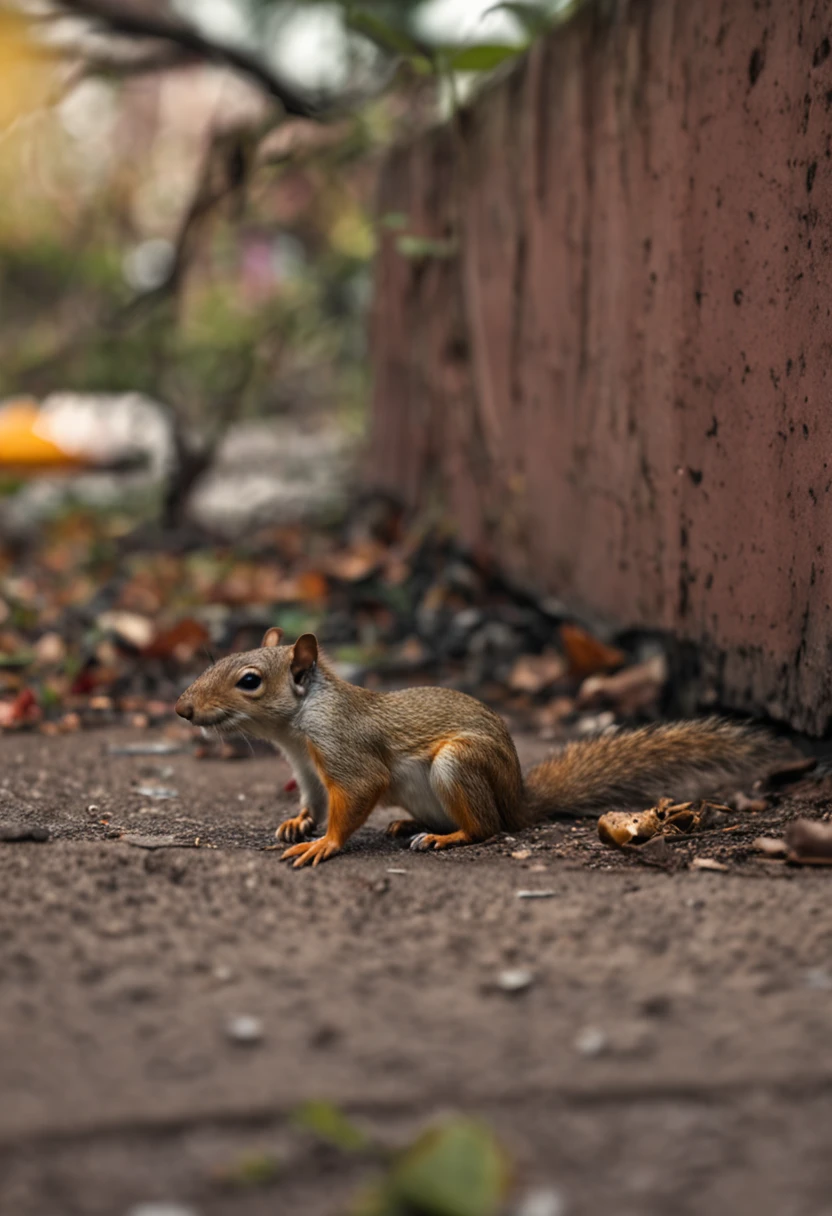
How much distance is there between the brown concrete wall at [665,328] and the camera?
3234mm

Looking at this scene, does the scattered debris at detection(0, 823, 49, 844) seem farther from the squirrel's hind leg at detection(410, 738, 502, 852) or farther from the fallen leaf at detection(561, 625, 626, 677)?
the fallen leaf at detection(561, 625, 626, 677)

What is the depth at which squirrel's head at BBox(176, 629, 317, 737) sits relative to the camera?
3193mm

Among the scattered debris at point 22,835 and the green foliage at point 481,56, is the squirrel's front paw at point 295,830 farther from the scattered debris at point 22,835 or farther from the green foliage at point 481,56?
the green foliage at point 481,56

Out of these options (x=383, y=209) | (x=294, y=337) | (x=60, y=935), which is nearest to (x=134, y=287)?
(x=294, y=337)

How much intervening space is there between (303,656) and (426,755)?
371mm

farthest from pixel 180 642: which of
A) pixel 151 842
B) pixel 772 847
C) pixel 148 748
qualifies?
pixel 772 847

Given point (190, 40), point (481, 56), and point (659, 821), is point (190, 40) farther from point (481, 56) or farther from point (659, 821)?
point (659, 821)

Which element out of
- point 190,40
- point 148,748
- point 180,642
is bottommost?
point 148,748

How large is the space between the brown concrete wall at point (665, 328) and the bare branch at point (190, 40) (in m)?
2.08

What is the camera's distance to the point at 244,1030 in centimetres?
193

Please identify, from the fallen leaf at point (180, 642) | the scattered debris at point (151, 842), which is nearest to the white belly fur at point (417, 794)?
the scattered debris at point (151, 842)

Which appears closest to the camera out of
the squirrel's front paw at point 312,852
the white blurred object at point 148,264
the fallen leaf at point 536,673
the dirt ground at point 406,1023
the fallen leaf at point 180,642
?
the dirt ground at point 406,1023

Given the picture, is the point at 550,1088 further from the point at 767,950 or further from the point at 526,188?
the point at 526,188

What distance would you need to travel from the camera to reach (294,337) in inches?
346
